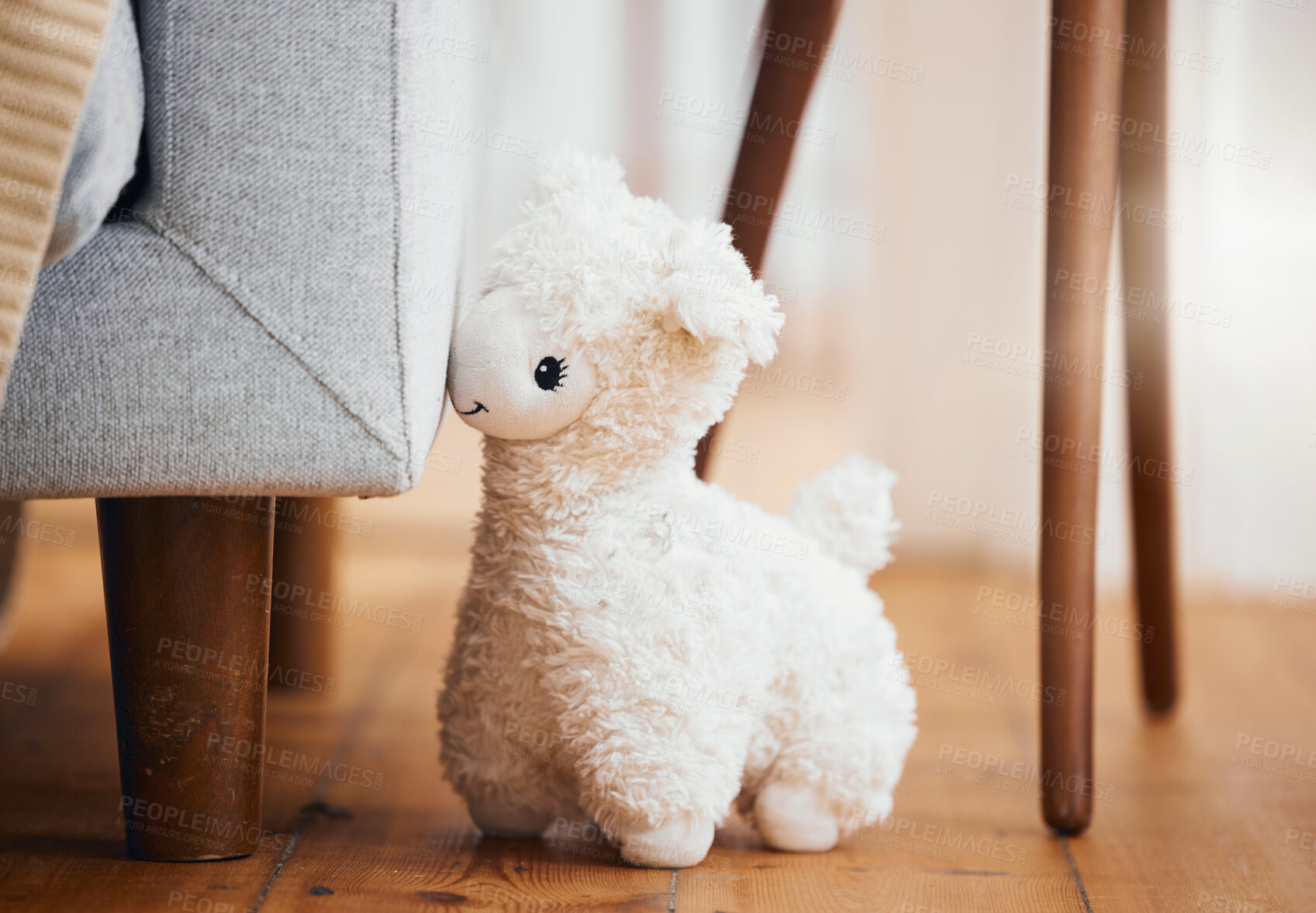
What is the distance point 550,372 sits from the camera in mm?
674

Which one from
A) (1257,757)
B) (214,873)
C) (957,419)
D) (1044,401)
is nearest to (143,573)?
(214,873)

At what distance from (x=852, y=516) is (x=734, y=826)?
0.82ft

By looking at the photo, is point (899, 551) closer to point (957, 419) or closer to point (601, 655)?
point (957, 419)

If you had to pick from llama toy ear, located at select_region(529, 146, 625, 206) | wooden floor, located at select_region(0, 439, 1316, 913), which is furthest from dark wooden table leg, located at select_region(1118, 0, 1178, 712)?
llama toy ear, located at select_region(529, 146, 625, 206)

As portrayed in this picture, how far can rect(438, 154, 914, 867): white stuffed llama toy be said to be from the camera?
67 centimetres

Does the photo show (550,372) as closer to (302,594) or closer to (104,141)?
(104,141)

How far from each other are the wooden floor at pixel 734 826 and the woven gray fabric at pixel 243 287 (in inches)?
10.6

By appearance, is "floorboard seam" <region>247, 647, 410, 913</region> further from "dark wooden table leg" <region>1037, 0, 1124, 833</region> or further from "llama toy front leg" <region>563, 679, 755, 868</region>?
"dark wooden table leg" <region>1037, 0, 1124, 833</region>

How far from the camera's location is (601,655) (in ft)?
2.19

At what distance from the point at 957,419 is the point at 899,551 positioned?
0.88 feet

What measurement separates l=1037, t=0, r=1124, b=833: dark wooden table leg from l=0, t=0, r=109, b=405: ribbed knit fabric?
63cm

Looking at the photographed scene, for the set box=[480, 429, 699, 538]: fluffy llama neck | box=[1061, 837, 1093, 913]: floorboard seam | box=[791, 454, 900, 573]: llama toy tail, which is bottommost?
box=[1061, 837, 1093, 913]: floorboard seam

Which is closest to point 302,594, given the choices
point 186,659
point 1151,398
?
point 186,659

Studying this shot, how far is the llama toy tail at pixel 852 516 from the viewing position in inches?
33.0
